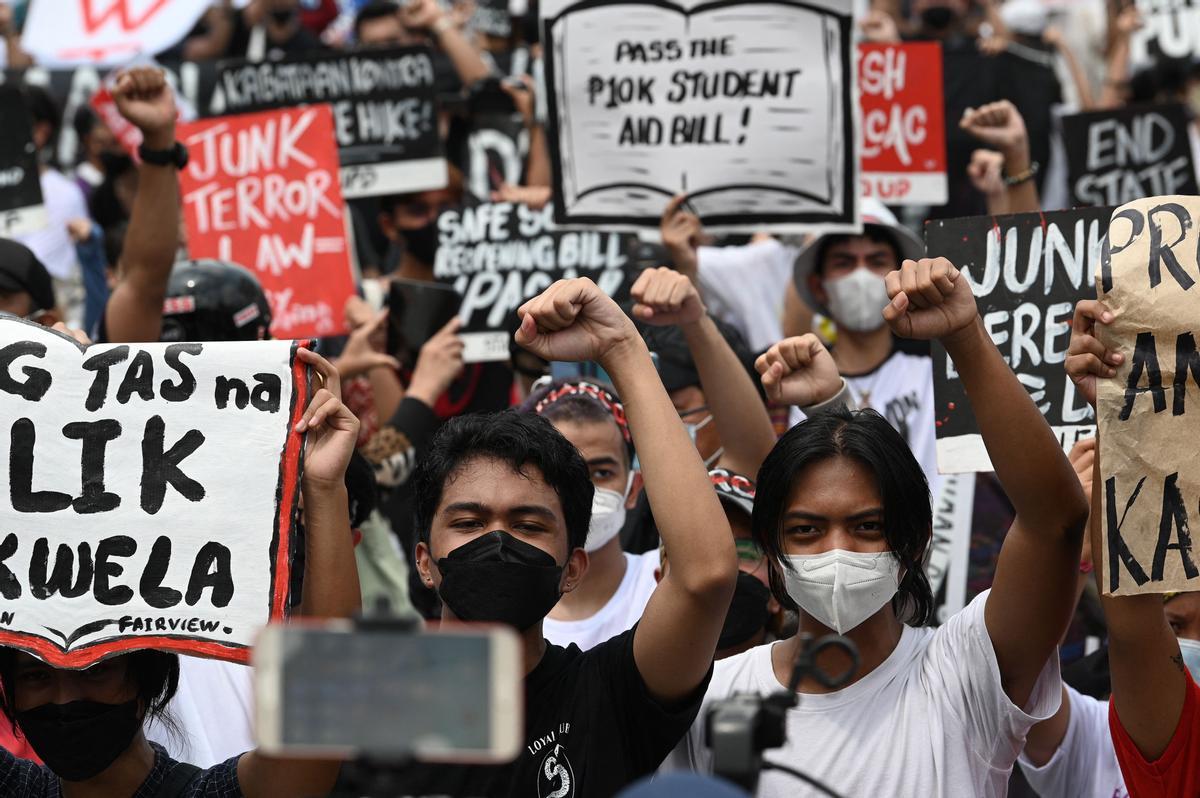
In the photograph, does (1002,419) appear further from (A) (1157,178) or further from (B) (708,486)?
(A) (1157,178)

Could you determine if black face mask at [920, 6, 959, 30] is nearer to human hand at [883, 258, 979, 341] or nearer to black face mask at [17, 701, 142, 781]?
human hand at [883, 258, 979, 341]

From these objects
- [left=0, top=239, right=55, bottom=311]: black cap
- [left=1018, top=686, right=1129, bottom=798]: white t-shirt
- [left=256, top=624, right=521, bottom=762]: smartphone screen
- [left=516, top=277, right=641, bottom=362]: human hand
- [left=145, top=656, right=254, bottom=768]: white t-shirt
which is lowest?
[left=1018, top=686, right=1129, bottom=798]: white t-shirt

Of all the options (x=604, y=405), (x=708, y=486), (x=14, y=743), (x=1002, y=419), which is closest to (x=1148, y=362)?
(x=1002, y=419)

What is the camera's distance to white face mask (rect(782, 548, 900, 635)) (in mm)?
3340

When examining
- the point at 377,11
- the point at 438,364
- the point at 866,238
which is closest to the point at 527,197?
the point at 438,364

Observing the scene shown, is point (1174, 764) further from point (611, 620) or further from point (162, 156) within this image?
point (162, 156)

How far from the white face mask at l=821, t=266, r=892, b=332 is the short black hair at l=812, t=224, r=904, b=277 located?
16 cm

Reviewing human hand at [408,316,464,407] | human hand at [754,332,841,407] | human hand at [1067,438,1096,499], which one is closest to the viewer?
human hand at [1067,438,1096,499]

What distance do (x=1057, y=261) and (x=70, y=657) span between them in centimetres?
260

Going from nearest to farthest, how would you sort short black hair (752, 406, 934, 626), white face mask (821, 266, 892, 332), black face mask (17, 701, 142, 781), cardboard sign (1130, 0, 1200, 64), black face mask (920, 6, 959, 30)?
black face mask (17, 701, 142, 781) → short black hair (752, 406, 934, 626) → white face mask (821, 266, 892, 332) → cardboard sign (1130, 0, 1200, 64) → black face mask (920, 6, 959, 30)

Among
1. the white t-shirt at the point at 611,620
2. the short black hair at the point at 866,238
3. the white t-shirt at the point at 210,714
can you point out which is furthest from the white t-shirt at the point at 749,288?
the white t-shirt at the point at 210,714

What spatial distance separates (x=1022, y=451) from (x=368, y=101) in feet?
17.7

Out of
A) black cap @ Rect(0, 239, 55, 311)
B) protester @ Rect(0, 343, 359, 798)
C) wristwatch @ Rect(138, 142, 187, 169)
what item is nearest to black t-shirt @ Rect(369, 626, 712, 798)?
protester @ Rect(0, 343, 359, 798)

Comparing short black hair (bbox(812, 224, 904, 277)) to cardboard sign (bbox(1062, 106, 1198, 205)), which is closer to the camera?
short black hair (bbox(812, 224, 904, 277))
